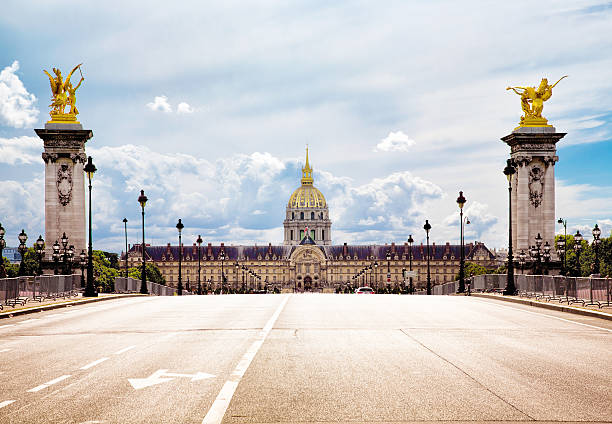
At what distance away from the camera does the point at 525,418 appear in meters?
8.48

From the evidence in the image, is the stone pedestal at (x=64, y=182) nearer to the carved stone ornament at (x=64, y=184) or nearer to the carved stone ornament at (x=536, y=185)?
the carved stone ornament at (x=64, y=184)

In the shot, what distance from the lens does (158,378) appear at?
11.1 m

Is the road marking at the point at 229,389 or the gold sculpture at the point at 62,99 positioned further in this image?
the gold sculpture at the point at 62,99

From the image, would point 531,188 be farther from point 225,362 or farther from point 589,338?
point 225,362

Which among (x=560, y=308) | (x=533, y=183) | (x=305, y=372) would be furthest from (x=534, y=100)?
(x=305, y=372)

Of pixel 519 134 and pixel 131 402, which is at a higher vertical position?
pixel 519 134

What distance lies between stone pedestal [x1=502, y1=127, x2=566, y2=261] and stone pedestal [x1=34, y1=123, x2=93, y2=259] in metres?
32.9

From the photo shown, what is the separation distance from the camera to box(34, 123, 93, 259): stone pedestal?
5978 centimetres

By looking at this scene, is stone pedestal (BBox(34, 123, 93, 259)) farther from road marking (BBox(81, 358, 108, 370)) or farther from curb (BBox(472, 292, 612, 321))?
road marking (BBox(81, 358, 108, 370))

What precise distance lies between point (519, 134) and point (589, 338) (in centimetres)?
4215

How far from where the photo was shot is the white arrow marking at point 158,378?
34.8ft

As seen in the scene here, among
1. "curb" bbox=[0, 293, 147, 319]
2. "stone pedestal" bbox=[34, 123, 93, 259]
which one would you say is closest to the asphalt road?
"curb" bbox=[0, 293, 147, 319]

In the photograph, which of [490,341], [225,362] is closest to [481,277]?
[490,341]

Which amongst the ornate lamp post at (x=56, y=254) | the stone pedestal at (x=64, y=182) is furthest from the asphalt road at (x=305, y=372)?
the stone pedestal at (x=64, y=182)
